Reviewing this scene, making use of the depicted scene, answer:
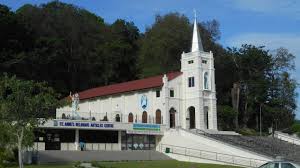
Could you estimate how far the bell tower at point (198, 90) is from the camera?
2721 inches

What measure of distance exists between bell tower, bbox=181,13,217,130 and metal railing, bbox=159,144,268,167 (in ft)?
25.7

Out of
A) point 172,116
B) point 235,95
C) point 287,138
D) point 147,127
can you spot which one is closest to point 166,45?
point 235,95

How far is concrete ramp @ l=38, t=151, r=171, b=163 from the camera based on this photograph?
4950 centimetres

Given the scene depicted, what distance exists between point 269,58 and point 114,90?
28.0 metres

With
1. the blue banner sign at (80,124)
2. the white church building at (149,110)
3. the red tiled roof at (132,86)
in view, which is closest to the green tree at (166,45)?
the red tiled roof at (132,86)

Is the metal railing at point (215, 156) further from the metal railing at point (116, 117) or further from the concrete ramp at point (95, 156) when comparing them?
the metal railing at point (116, 117)

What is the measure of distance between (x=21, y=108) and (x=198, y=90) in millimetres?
35746

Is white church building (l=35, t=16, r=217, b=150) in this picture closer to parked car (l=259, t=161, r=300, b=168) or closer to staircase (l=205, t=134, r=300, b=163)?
staircase (l=205, t=134, r=300, b=163)

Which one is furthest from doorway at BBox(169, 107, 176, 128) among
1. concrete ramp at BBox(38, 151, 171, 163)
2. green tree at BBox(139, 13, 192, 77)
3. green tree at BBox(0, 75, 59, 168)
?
green tree at BBox(0, 75, 59, 168)

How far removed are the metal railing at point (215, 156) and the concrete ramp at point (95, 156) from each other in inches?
76.4

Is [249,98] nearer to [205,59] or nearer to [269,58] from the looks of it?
[269,58]

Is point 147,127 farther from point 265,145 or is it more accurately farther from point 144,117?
point 265,145

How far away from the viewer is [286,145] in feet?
224

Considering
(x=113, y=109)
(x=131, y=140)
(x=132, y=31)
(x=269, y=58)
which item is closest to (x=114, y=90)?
(x=113, y=109)
